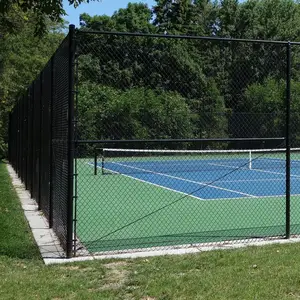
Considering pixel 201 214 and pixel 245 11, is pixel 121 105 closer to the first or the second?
pixel 201 214

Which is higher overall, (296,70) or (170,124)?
(296,70)

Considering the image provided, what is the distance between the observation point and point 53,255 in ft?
22.8

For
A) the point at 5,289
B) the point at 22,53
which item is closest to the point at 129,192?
the point at 5,289

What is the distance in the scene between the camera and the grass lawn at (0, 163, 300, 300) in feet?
16.8

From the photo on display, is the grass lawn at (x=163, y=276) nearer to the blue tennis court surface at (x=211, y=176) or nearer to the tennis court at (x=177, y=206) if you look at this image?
the tennis court at (x=177, y=206)

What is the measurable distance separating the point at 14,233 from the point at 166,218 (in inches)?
128

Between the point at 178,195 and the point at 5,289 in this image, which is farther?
the point at 178,195

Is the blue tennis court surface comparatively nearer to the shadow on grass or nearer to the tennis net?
the tennis net

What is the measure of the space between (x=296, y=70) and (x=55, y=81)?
19293 millimetres

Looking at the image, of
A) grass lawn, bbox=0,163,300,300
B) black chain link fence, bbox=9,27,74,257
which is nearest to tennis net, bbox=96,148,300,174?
black chain link fence, bbox=9,27,74,257

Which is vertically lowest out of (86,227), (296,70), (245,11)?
(86,227)

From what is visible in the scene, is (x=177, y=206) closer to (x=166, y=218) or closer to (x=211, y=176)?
(x=166, y=218)

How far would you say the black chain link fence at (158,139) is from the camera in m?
7.90

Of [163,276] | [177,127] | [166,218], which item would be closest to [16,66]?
[177,127]
